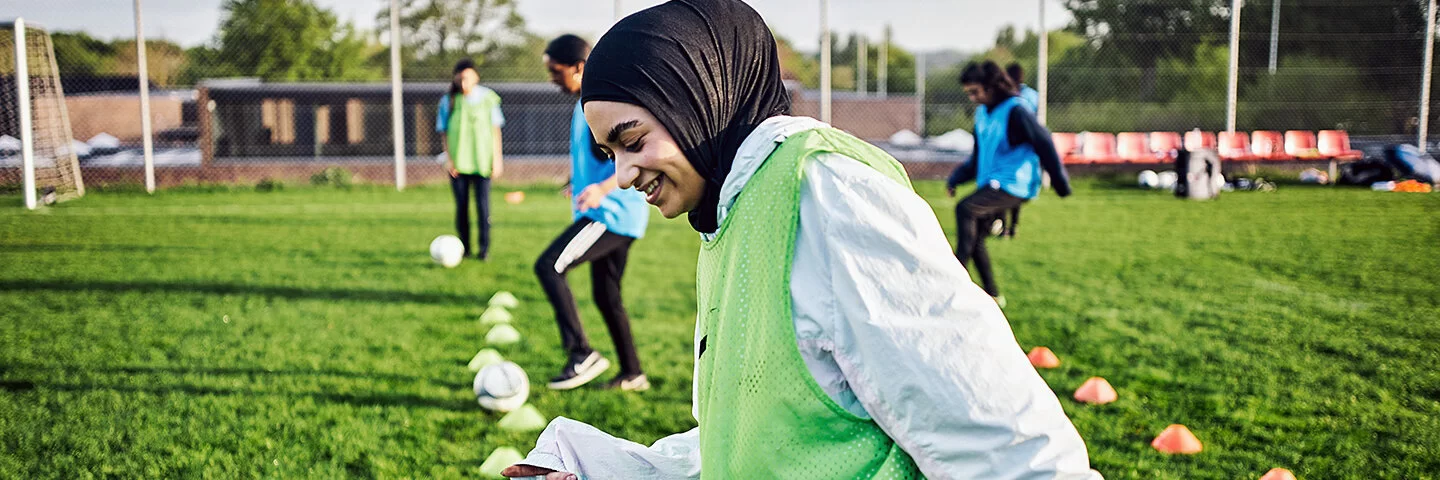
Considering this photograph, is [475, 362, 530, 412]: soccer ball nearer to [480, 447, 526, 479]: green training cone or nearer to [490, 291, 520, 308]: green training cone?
[480, 447, 526, 479]: green training cone

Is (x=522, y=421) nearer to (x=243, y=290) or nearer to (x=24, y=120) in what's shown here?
(x=243, y=290)

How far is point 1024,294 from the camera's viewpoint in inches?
320

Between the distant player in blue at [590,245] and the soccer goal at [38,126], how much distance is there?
13.5 m

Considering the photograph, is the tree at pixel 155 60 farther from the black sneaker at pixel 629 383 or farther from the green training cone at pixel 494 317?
the black sneaker at pixel 629 383

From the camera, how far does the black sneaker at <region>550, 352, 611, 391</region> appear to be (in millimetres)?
5367

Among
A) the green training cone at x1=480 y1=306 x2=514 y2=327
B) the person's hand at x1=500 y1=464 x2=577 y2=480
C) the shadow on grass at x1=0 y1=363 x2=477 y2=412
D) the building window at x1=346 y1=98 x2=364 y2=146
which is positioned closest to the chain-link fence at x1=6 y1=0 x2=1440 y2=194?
the building window at x1=346 y1=98 x2=364 y2=146

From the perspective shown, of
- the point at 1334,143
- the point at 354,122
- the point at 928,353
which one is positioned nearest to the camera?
the point at 928,353

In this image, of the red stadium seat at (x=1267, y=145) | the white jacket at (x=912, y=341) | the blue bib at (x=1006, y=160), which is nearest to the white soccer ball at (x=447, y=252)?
the blue bib at (x=1006, y=160)

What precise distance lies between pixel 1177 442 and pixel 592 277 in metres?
2.79

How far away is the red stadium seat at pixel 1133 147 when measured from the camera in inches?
833

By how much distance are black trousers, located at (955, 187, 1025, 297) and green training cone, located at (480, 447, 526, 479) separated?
4.62 m

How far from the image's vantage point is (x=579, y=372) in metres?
5.45

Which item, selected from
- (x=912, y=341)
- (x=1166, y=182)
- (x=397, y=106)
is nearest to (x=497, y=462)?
(x=912, y=341)

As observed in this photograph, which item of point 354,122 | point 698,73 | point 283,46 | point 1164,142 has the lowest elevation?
point 1164,142
